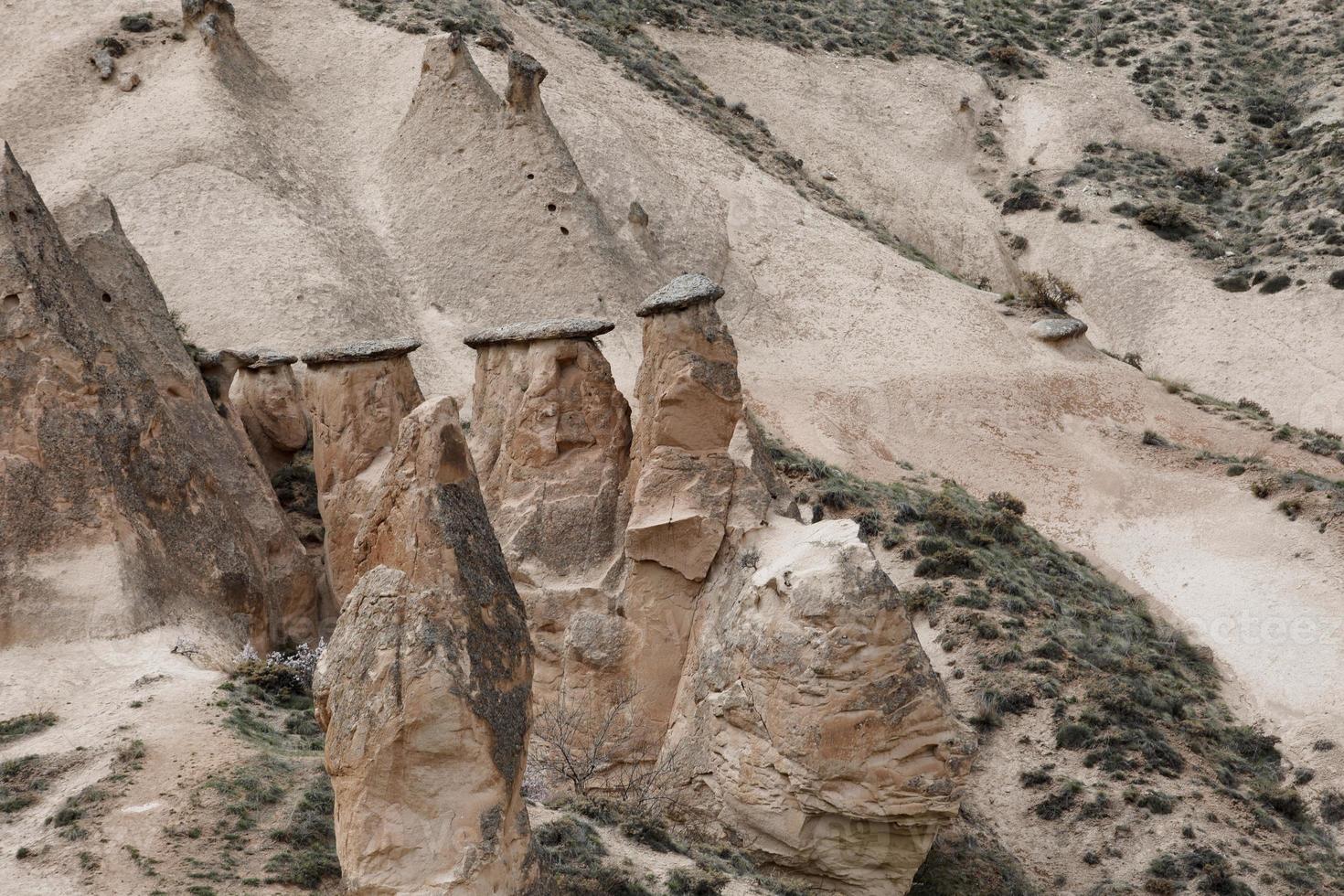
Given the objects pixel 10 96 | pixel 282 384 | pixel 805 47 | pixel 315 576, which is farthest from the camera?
pixel 805 47

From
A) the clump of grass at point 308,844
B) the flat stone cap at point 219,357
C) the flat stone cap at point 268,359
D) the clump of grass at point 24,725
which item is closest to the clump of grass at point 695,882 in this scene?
the clump of grass at point 308,844

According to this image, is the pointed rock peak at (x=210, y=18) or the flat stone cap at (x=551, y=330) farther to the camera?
the pointed rock peak at (x=210, y=18)

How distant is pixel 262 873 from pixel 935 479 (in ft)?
79.8

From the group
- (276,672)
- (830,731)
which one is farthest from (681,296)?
(276,672)

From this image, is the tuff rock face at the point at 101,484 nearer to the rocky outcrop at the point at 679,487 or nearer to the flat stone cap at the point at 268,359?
the flat stone cap at the point at 268,359

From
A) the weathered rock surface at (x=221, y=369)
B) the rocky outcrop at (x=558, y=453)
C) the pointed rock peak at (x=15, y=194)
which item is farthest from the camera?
the weathered rock surface at (x=221, y=369)

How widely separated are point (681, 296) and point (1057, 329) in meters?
25.0

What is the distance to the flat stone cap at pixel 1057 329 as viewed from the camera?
4288 cm

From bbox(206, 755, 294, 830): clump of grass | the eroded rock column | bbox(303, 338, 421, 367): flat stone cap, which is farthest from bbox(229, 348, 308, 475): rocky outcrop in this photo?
bbox(206, 755, 294, 830): clump of grass

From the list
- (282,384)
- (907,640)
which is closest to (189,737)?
(907,640)

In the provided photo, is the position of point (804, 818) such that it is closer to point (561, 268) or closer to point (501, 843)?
point (501, 843)

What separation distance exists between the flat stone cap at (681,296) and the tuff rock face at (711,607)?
4 centimetres

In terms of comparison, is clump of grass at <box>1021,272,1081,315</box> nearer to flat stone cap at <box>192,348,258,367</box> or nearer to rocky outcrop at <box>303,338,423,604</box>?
rocky outcrop at <box>303,338,423,604</box>

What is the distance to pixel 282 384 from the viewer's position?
91.3ft
